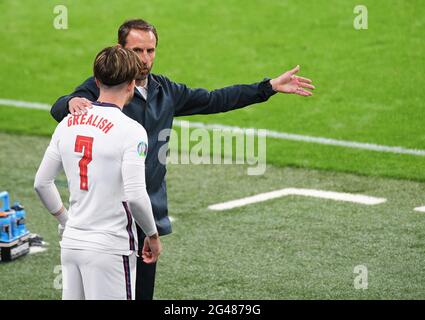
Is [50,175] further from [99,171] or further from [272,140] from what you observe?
[272,140]

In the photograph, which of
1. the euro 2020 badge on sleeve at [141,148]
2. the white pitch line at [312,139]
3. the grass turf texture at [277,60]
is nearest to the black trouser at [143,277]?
the euro 2020 badge on sleeve at [141,148]

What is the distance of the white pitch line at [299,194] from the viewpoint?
9.35 m

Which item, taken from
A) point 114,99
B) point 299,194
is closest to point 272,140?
point 299,194

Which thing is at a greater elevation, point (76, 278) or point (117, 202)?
point (117, 202)

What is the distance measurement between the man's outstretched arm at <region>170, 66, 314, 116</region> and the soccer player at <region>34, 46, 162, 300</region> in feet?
3.24

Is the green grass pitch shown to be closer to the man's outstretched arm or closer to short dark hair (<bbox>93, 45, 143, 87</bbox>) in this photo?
the man's outstretched arm

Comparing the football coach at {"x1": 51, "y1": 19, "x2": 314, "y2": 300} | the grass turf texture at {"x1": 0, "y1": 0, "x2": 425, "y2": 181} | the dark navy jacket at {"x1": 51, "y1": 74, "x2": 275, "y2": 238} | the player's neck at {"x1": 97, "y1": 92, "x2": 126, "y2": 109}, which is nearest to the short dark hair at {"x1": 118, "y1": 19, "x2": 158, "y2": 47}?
the football coach at {"x1": 51, "y1": 19, "x2": 314, "y2": 300}

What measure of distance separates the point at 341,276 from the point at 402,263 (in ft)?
1.61

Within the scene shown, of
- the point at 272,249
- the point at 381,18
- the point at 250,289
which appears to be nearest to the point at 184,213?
the point at 272,249

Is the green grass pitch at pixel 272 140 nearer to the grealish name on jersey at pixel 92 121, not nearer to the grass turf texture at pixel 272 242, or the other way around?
the grass turf texture at pixel 272 242

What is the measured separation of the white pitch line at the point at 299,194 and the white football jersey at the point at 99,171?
4.31 metres

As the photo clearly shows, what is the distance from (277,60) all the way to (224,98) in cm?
769

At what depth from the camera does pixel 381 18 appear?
14258mm
